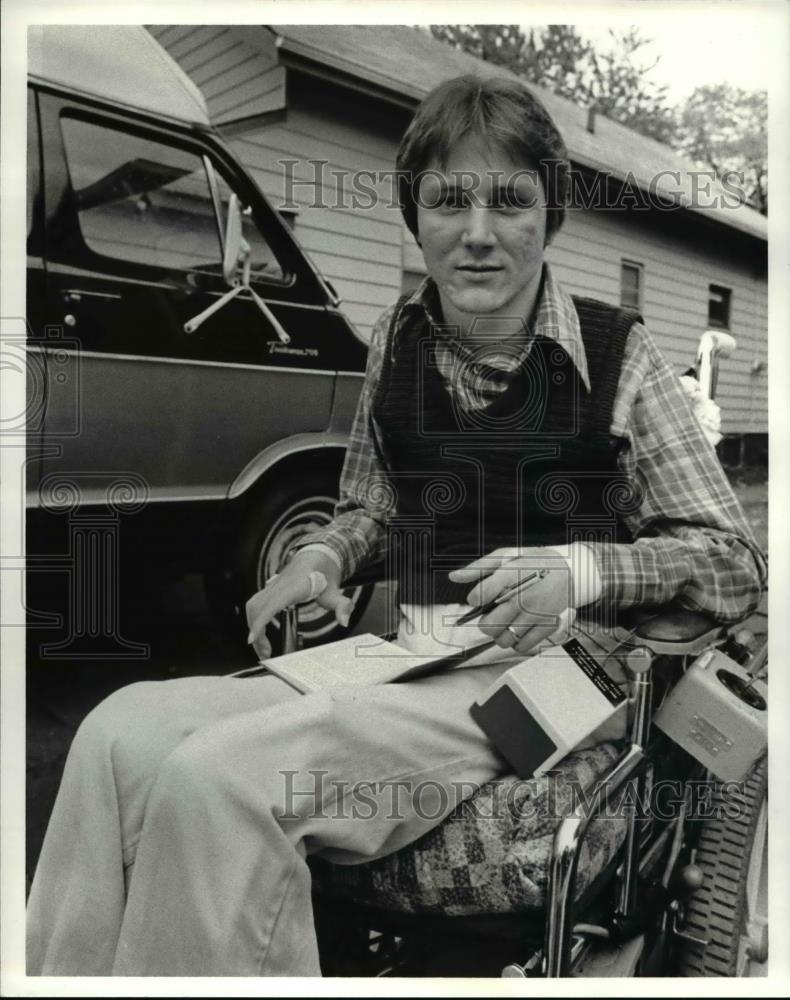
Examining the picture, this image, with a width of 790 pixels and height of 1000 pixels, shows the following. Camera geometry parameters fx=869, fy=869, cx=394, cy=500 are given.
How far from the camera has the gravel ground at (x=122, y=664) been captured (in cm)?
195

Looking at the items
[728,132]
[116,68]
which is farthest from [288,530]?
[728,132]

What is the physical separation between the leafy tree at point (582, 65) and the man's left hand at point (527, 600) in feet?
3.28

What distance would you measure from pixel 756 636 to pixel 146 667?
1.37m

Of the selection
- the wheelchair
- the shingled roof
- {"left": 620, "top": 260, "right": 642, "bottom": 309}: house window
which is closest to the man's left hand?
the wheelchair

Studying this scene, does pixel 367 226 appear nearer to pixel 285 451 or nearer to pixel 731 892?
pixel 285 451

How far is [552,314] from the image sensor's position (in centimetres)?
184

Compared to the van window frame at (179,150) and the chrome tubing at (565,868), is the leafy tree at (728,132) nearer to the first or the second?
the van window frame at (179,150)

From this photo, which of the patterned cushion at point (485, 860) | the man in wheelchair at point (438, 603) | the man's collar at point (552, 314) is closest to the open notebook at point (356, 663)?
the man in wheelchair at point (438, 603)

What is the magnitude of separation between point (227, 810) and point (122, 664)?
662 millimetres

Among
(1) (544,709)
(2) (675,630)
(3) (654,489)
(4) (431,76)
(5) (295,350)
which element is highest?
(4) (431,76)

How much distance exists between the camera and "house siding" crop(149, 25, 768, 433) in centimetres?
190

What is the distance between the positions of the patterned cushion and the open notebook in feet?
0.87

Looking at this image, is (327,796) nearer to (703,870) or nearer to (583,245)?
(703,870)

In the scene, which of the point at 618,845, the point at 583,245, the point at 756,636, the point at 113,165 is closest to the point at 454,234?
the point at 583,245
